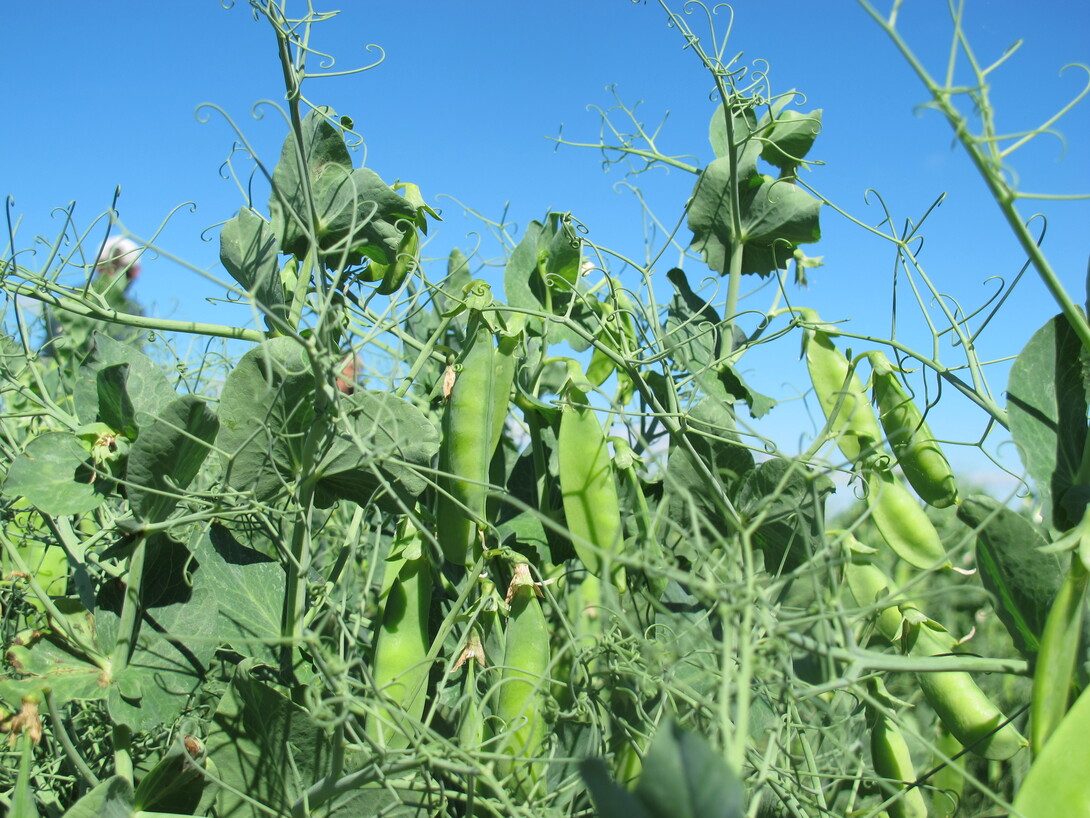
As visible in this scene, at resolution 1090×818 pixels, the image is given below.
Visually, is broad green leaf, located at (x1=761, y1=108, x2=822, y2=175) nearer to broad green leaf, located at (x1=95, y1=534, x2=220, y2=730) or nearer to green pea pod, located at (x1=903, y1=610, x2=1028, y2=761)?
green pea pod, located at (x1=903, y1=610, x2=1028, y2=761)

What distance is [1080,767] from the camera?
499 mm

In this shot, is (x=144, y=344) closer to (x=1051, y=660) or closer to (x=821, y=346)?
(x=821, y=346)

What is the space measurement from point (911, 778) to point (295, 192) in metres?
0.84

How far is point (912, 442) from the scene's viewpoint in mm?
790

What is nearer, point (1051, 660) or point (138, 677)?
point (1051, 660)

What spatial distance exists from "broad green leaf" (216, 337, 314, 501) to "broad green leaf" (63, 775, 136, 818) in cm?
26

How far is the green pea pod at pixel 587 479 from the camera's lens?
0.78 m

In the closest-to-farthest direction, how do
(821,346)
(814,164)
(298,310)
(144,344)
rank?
(298,310) → (821,346) → (814,164) → (144,344)

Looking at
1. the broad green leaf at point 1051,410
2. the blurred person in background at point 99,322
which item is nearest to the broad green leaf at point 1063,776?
the broad green leaf at point 1051,410

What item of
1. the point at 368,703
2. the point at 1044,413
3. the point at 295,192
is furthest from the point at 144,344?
the point at 1044,413

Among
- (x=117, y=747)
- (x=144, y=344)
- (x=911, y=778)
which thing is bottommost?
(x=911, y=778)

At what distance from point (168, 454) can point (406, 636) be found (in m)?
0.27

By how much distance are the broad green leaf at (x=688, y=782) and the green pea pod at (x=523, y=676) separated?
38 cm

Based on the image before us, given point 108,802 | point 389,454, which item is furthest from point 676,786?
point 108,802
